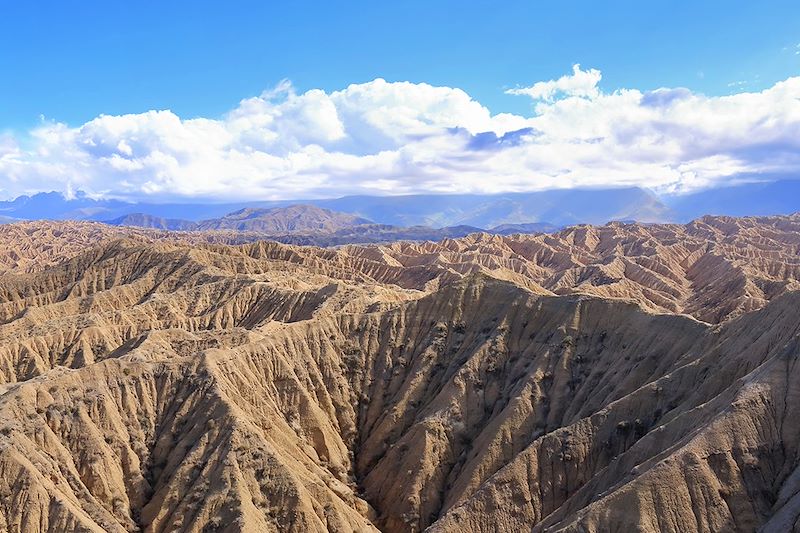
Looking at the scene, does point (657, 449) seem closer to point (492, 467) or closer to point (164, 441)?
point (492, 467)

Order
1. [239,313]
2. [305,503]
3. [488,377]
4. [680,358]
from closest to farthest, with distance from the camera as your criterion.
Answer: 1. [305,503]
2. [680,358]
3. [488,377]
4. [239,313]

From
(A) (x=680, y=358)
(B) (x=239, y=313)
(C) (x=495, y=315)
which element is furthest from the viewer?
(B) (x=239, y=313)

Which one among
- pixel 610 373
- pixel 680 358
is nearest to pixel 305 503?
pixel 610 373

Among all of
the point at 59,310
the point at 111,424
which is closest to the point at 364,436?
the point at 111,424

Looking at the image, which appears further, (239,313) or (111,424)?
(239,313)

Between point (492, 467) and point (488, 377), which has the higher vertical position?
point (488, 377)

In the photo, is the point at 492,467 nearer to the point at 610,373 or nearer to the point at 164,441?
the point at 610,373

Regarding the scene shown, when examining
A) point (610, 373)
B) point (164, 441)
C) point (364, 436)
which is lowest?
point (364, 436)
